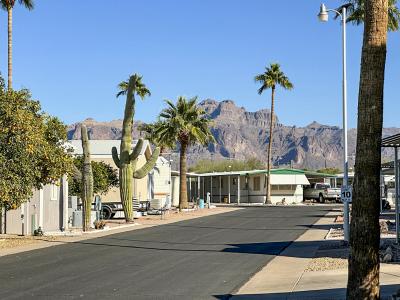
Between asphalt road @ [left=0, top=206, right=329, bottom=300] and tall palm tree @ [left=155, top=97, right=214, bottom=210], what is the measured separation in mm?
22163

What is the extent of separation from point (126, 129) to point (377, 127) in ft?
84.0

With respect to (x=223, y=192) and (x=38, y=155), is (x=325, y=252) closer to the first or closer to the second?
(x=38, y=155)

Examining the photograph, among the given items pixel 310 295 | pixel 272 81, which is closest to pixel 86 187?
pixel 310 295

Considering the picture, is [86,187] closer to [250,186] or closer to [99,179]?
[99,179]

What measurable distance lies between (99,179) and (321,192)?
3527cm

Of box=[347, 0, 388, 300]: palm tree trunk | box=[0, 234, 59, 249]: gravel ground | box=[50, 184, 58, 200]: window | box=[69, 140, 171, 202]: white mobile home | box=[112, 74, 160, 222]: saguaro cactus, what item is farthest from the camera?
box=[69, 140, 171, 202]: white mobile home

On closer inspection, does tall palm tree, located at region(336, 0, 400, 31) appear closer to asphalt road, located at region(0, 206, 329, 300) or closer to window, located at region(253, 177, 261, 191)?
asphalt road, located at region(0, 206, 329, 300)

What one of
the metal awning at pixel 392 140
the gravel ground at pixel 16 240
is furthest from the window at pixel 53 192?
the metal awning at pixel 392 140

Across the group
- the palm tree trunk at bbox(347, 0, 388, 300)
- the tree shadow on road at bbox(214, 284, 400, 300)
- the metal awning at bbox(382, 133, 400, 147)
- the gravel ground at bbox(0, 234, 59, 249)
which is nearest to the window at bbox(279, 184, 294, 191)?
the gravel ground at bbox(0, 234, 59, 249)

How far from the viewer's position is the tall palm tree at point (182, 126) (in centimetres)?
4644

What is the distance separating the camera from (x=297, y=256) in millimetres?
17047

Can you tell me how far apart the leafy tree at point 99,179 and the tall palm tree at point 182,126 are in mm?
6363

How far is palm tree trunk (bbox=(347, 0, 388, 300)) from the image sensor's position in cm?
764

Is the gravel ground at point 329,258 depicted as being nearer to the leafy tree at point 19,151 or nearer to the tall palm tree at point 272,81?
the leafy tree at point 19,151
